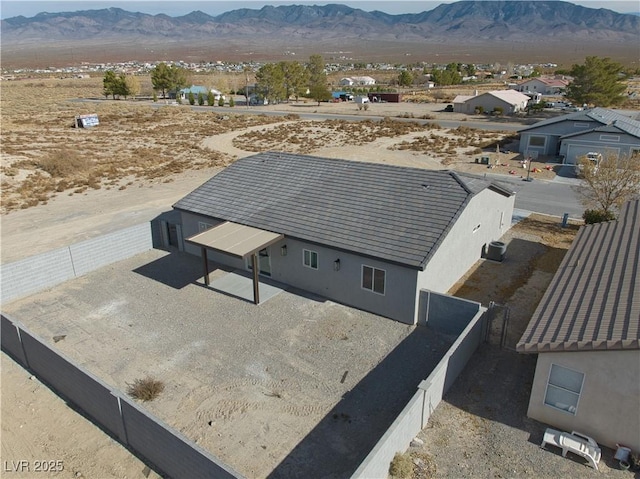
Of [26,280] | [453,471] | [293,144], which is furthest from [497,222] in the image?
[293,144]

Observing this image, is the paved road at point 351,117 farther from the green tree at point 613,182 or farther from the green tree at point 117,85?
the green tree at point 613,182

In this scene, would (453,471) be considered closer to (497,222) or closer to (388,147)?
(497,222)

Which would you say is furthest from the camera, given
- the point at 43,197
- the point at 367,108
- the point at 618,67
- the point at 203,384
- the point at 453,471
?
the point at 367,108

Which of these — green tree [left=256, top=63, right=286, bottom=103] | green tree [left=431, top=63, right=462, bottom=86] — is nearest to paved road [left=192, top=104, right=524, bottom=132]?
green tree [left=256, top=63, right=286, bottom=103]

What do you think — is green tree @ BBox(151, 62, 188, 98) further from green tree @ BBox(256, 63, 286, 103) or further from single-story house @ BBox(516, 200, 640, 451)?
single-story house @ BBox(516, 200, 640, 451)

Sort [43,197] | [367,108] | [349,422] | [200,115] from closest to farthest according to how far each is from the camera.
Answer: [349,422] < [43,197] < [200,115] < [367,108]

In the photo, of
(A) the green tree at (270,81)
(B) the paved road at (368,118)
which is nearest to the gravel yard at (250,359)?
(B) the paved road at (368,118)
